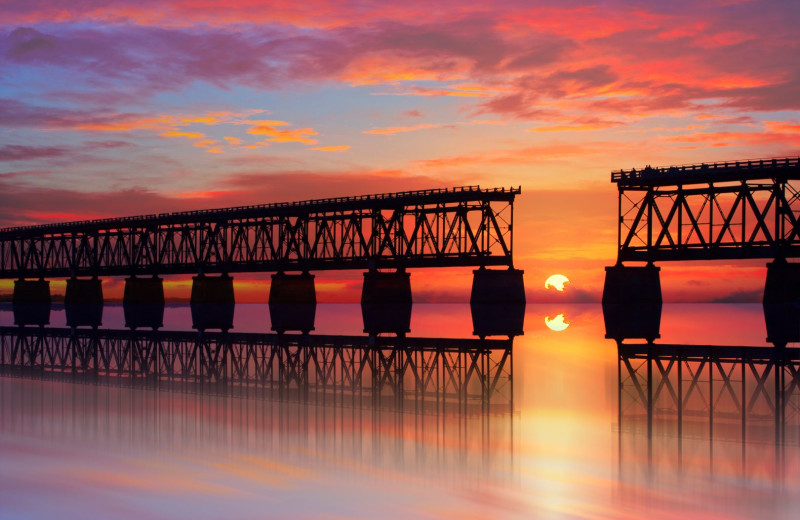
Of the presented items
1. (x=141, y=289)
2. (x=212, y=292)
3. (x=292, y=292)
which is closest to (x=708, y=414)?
(x=292, y=292)

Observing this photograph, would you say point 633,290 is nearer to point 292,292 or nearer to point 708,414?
point 292,292

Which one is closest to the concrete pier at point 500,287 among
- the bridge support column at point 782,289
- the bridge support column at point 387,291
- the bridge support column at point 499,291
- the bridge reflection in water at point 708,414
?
the bridge support column at point 499,291

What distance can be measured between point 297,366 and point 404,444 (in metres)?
21.3

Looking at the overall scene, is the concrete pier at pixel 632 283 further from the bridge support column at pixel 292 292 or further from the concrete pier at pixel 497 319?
the bridge support column at pixel 292 292

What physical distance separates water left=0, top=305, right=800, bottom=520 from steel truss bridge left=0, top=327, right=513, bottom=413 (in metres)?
0.25

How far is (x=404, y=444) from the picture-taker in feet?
62.1

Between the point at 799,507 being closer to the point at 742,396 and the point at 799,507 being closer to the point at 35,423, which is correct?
the point at 742,396

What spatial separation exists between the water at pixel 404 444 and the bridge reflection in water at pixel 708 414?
0.27 ft

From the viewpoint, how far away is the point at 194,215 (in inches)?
5044

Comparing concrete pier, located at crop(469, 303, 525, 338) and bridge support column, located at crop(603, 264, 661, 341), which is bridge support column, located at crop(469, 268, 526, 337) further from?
bridge support column, located at crop(603, 264, 661, 341)

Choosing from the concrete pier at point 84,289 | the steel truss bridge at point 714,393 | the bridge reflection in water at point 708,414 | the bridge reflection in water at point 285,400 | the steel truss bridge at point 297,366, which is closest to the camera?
the bridge reflection in water at point 708,414

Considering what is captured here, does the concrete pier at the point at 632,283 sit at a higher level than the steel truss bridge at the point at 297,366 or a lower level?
higher

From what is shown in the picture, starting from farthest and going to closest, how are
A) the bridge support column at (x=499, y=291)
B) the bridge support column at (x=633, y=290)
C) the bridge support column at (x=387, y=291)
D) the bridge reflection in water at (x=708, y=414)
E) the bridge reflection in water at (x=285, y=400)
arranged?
the bridge support column at (x=387, y=291) < the bridge support column at (x=499, y=291) < the bridge support column at (x=633, y=290) < the bridge reflection in water at (x=285, y=400) < the bridge reflection in water at (x=708, y=414)

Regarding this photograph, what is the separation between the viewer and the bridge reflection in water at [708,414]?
16969 mm
